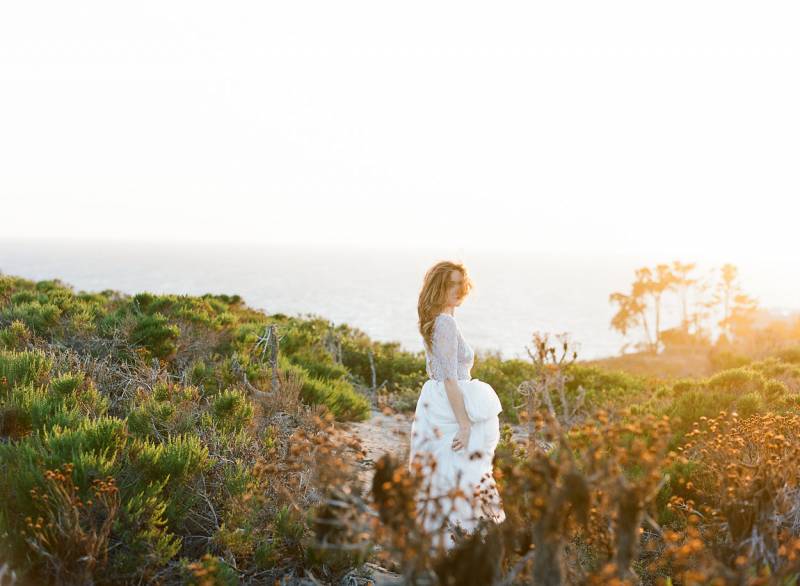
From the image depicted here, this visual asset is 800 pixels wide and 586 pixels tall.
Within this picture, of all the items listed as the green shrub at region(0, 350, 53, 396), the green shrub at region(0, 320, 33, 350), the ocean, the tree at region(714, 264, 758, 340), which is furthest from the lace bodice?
the tree at region(714, 264, 758, 340)

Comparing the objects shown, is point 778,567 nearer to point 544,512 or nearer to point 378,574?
point 544,512

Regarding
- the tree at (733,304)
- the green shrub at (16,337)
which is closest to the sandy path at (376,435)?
the green shrub at (16,337)

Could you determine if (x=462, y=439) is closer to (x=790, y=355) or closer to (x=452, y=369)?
(x=452, y=369)

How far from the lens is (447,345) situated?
4.85m

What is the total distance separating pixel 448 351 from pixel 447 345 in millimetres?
48

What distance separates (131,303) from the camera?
10.8 metres

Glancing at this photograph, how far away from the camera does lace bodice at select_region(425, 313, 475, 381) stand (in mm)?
4832

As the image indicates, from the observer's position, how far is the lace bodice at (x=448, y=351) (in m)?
4.83

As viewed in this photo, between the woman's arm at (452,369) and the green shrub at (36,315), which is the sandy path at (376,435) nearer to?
the woman's arm at (452,369)

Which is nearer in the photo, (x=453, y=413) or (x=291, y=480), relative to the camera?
(x=453, y=413)

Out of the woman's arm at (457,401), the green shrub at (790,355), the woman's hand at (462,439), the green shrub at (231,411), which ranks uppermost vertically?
the woman's arm at (457,401)

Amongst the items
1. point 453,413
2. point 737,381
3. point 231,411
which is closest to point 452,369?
point 453,413

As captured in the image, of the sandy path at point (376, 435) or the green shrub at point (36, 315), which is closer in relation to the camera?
the sandy path at point (376, 435)

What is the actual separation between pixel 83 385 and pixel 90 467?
2557 mm
